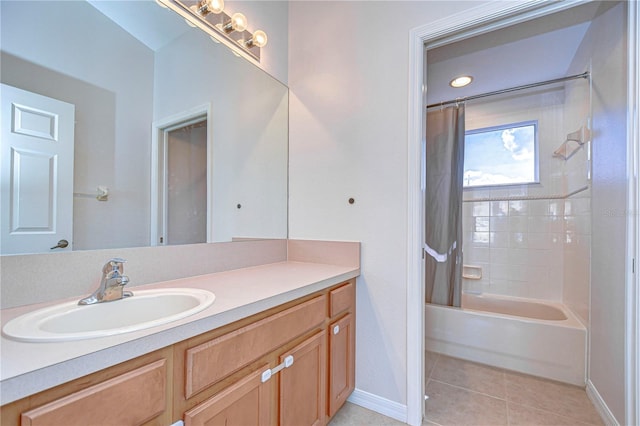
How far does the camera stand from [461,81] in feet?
7.75

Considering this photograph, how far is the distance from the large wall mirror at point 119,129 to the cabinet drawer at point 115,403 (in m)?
0.61

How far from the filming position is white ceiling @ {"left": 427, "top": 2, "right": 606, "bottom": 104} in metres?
1.73

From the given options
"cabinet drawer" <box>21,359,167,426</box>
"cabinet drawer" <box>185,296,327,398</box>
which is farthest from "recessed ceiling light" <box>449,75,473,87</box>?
"cabinet drawer" <box>21,359,167,426</box>

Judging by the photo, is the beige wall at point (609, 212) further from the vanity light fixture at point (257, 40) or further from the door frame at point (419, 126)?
the vanity light fixture at point (257, 40)

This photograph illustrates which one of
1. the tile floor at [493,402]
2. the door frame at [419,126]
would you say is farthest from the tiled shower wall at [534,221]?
the door frame at [419,126]

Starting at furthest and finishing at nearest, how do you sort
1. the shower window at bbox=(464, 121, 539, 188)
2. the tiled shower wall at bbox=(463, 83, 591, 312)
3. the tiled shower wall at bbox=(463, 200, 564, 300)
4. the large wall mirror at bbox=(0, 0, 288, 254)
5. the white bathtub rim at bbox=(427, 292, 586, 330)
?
the shower window at bbox=(464, 121, 539, 188)
the tiled shower wall at bbox=(463, 200, 564, 300)
the tiled shower wall at bbox=(463, 83, 591, 312)
the white bathtub rim at bbox=(427, 292, 586, 330)
the large wall mirror at bbox=(0, 0, 288, 254)

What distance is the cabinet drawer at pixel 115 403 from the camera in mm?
508

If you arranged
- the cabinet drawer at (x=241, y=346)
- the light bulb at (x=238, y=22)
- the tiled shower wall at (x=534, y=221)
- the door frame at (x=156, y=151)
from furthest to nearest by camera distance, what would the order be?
the tiled shower wall at (x=534, y=221)
the light bulb at (x=238, y=22)
the door frame at (x=156, y=151)
the cabinet drawer at (x=241, y=346)

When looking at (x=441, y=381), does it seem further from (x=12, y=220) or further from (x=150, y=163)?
(x=12, y=220)

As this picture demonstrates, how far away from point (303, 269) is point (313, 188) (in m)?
0.56

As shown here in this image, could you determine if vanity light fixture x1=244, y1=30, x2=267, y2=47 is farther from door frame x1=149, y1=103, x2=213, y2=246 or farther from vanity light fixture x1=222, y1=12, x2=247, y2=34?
door frame x1=149, y1=103, x2=213, y2=246

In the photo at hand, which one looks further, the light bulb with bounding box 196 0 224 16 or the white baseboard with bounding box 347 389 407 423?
the white baseboard with bounding box 347 389 407 423

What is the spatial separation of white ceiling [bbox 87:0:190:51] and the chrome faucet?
956 mm

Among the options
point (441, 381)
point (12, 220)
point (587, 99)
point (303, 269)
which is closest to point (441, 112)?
point (587, 99)
